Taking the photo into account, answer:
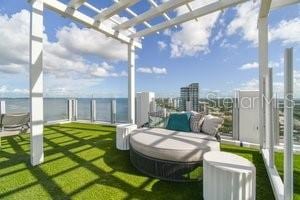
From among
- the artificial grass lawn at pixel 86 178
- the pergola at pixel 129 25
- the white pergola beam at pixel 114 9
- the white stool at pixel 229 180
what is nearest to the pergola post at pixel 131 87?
the pergola at pixel 129 25

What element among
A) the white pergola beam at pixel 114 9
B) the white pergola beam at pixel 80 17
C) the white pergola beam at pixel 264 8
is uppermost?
the white pergola beam at pixel 114 9

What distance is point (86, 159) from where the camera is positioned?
12.8 ft

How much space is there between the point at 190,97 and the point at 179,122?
6.57ft

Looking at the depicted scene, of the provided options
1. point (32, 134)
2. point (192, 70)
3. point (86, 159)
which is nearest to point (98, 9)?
point (32, 134)

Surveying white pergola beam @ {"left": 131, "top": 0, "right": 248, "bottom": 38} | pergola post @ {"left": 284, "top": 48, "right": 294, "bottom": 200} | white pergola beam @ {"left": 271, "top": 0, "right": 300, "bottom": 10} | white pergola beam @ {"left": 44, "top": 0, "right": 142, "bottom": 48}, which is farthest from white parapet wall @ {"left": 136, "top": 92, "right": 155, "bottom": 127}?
pergola post @ {"left": 284, "top": 48, "right": 294, "bottom": 200}

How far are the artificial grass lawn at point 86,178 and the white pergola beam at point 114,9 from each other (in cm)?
335

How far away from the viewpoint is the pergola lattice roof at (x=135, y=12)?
13.5 ft

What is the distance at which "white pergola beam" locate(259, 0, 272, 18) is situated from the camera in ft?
12.0

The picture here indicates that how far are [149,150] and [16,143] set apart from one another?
4259mm

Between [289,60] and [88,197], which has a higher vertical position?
[289,60]

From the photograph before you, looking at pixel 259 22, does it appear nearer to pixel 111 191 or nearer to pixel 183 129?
pixel 183 129

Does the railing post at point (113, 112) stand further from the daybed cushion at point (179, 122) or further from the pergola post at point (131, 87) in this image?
the daybed cushion at point (179, 122)

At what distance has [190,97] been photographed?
20.4 ft

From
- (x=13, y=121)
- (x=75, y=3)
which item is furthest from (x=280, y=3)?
(x=13, y=121)
